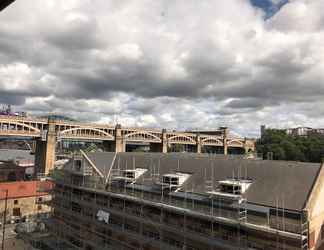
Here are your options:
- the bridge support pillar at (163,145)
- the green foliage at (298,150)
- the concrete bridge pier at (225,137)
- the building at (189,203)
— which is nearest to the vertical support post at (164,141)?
the bridge support pillar at (163,145)

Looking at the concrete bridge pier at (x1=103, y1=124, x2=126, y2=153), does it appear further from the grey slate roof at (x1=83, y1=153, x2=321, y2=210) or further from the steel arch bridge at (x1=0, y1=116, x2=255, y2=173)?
the grey slate roof at (x1=83, y1=153, x2=321, y2=210)

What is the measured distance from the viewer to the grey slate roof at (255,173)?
20047mm

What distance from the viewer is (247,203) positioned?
2114 centimetres

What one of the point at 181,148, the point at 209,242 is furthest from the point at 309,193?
the point at 181,148

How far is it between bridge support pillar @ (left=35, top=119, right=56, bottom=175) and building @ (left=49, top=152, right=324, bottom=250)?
32619mm

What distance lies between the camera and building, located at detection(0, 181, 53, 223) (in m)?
48.0

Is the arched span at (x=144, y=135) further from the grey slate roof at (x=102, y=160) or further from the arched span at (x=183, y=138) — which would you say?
the grey slate roof at (x=102, y=160)

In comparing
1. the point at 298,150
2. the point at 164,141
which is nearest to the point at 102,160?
the point at 164,141

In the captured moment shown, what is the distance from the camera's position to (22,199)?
50188mm

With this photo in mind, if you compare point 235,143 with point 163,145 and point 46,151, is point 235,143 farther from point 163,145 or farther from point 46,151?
point 46,151

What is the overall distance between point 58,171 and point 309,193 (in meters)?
32.4

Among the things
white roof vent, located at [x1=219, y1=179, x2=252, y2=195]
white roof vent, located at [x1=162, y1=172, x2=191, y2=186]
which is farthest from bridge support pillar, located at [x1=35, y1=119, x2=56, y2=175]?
white roof vent, located at [x1=219, y1=179, x2=252, y2=195]

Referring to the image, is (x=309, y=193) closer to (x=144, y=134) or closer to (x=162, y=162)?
(x=162, y=162)

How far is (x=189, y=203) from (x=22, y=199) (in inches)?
1483
